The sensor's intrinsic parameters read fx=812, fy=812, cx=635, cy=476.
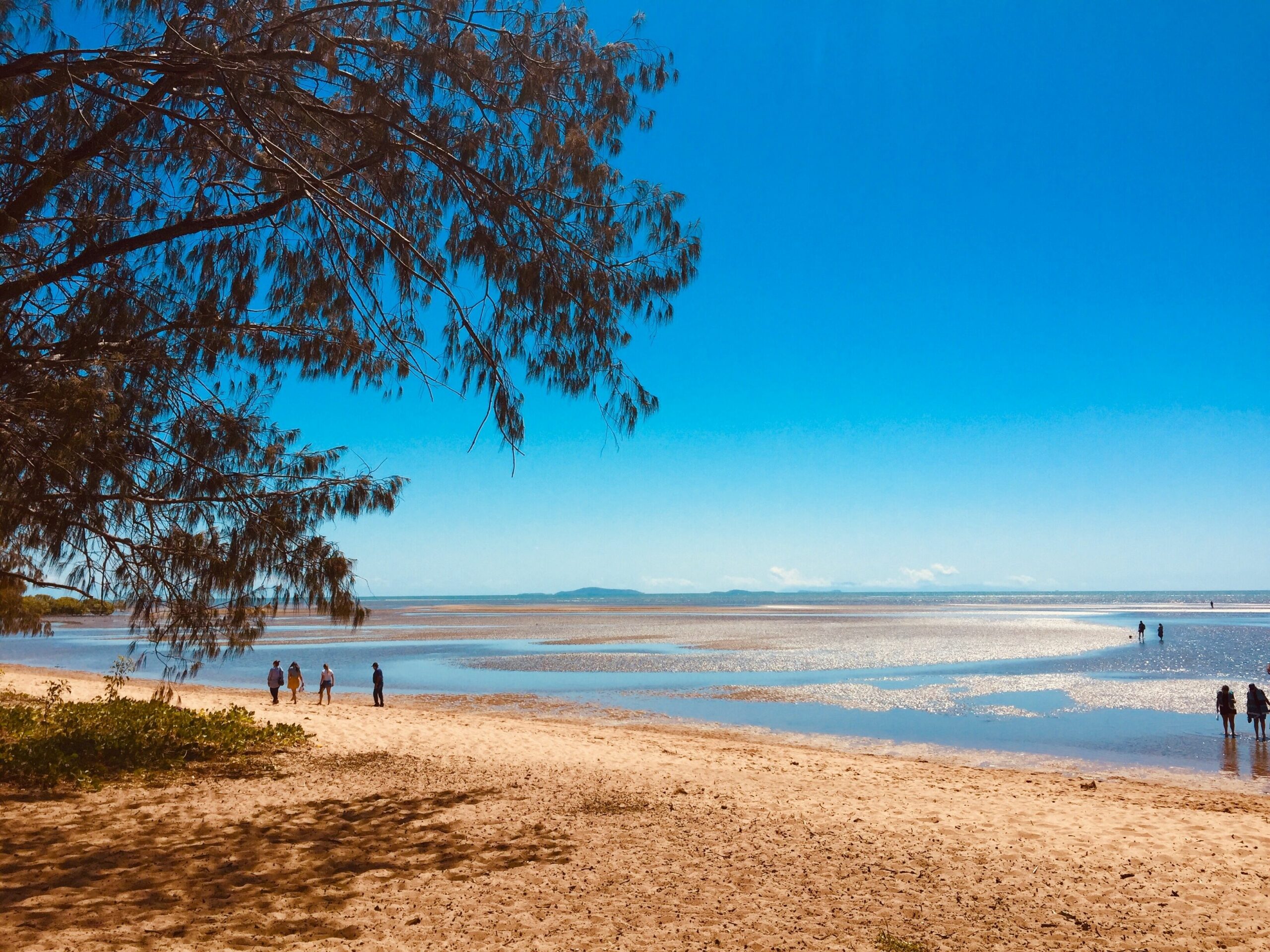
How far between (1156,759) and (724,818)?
39.7 ft

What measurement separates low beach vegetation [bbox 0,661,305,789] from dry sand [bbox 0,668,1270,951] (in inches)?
34.4

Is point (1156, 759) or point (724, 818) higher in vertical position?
point (724, 818)

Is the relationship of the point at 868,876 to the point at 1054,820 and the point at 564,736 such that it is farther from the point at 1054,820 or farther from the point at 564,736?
the point at 564,736

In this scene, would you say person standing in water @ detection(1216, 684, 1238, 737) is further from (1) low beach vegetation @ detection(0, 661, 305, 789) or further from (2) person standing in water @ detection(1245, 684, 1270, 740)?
(1) low beach vegetation @ detection(0, 661, 305, 789)

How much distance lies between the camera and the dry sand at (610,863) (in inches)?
226

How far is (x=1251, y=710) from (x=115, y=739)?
71.7ft

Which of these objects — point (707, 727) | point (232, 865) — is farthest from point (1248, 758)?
point (232, 865)

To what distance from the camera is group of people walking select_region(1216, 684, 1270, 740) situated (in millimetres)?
17781

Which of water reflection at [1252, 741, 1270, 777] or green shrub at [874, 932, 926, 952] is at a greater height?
green shrub at [874, 932, 926, 952]

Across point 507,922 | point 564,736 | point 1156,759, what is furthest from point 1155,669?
point 507,922

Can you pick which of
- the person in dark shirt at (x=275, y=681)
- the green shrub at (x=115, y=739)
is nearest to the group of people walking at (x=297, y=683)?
the person in dark shirt at (x=275, y=681)

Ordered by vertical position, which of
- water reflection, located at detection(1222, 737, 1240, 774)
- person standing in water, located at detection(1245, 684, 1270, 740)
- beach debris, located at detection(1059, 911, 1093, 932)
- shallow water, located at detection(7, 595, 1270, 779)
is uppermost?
beach debris, located at detection(1059, 911, 1093, 932)

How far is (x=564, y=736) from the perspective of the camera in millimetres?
16172

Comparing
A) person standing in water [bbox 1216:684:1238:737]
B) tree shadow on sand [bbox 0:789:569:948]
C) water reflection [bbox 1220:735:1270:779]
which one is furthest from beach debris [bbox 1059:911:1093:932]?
person standing in water [bbox 1216:684:1238:737]
